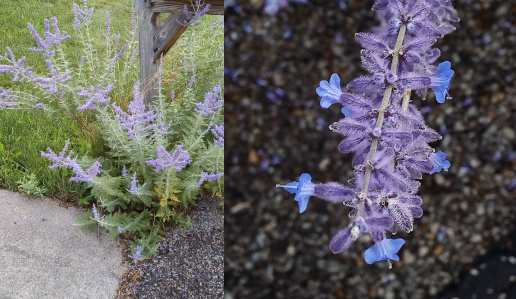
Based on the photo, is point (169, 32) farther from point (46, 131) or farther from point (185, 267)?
point (185, 267)

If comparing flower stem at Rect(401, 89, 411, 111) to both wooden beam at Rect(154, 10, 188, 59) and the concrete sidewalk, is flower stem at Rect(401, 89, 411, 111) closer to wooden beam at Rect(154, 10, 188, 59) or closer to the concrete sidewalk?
the concrete sidewalk

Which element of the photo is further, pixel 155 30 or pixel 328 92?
pixel 155 30

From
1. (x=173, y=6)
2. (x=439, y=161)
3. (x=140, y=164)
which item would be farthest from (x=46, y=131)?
(x=439, y=161)

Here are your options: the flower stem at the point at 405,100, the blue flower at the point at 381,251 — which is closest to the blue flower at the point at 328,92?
the flower stem at the point at 405,100

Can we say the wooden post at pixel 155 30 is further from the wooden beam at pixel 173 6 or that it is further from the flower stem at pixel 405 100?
the flower stem at pixel 405 100

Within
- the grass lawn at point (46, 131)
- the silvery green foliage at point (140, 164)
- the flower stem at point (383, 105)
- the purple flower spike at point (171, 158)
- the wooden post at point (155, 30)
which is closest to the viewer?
the flower stem at point (383, 105)

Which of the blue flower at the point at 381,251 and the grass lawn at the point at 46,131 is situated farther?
the grass lawn at the point at 46,131
